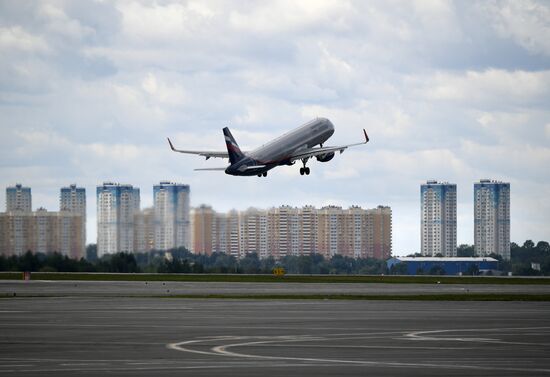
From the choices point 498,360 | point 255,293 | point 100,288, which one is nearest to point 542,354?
point 498,360

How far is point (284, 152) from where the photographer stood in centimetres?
12469

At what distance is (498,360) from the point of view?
33.9 meters

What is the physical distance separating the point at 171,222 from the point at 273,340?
76079 millimetres

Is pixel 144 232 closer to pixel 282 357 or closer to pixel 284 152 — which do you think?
pixel 284 152

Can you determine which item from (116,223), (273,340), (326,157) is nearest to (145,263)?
(116,223)

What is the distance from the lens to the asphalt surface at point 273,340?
1261 inches

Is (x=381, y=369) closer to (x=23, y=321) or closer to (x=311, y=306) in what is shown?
(x=23, y=321)

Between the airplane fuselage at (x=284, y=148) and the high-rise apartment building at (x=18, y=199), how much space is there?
84.2 feet

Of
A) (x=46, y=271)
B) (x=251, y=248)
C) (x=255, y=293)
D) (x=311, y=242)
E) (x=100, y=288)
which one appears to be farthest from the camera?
(x=311, y=242)

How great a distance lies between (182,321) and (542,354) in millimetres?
19631

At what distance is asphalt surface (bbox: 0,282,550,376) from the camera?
3203 centimetres

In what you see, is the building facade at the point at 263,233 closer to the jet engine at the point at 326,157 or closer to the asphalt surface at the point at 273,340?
the jet engine at the point at 326,157

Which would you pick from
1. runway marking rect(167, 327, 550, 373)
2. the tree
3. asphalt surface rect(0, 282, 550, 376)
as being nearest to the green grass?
the tree

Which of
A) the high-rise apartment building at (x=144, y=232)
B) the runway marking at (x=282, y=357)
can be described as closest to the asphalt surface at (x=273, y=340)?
the runway marking at (x=282, y=357)
